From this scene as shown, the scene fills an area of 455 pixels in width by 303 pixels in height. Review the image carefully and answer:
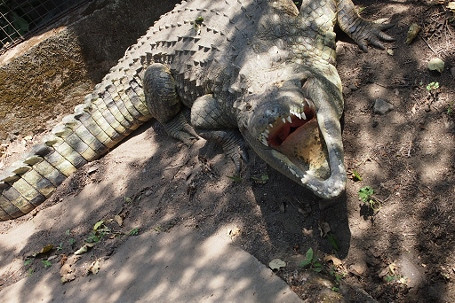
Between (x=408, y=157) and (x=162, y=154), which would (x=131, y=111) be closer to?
(x=162, y=154)

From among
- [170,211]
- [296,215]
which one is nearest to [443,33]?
[296,215]

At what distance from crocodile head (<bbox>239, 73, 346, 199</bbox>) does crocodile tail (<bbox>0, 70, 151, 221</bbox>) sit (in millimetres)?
1787

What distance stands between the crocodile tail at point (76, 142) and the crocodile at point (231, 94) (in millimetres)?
10

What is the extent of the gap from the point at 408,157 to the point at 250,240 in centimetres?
123

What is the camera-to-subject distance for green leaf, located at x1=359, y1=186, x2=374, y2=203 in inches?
109

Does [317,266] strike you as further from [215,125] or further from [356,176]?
[215,125]

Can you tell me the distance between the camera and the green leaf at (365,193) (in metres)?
2.76

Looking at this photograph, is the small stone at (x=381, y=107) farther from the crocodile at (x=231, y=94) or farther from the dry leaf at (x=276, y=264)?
the dry leaf at (x=276, y=264)

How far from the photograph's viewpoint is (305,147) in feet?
9.58

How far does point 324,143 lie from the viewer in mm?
2795

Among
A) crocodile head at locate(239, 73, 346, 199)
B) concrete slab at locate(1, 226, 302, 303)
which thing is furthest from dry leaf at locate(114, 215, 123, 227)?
crocodile head at locate(239, 73, 346, 199)

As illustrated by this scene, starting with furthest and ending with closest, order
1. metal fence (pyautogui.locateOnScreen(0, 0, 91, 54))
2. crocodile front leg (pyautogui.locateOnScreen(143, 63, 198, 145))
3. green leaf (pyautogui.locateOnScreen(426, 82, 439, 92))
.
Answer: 1. metal fence (pyautogui.locateOnScreen(0, 0, 91, 54))
2. crocodile front leg (pyautogui.locateOnScreen(143, 63, 198, 145))
3. green leaf (pyautogui.locateOnScreen(426, 82, 439, 92))

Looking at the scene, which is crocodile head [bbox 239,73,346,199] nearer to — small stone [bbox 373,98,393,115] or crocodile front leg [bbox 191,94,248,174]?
small stone [bbox 373,98,393,115]

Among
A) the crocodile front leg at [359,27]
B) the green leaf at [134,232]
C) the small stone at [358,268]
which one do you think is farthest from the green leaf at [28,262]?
the crocodile front leg at [359,27]
